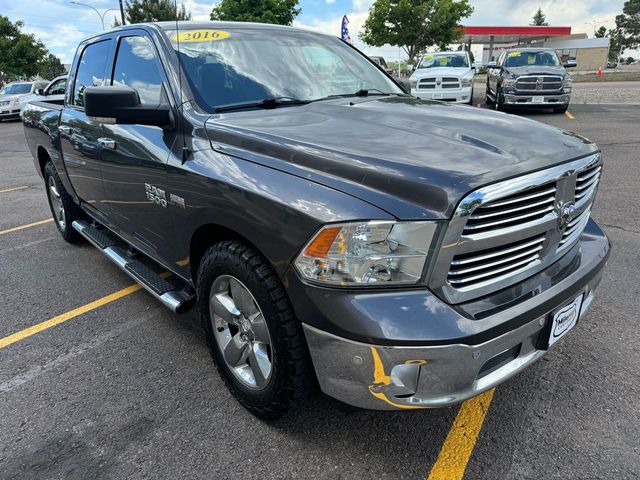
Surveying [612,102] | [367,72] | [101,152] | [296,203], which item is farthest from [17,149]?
[612,102]

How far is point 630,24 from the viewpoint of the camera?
90.9 m

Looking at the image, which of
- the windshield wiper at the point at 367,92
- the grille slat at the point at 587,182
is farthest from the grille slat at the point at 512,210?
the windshield wiper at the point at 367,92

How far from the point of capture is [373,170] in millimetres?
1889

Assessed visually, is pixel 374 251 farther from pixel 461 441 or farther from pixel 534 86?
pixel 534 86

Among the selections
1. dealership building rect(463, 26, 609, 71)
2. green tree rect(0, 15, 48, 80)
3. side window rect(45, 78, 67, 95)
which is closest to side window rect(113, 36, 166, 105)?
side window rect(45, 78, 67, 95)

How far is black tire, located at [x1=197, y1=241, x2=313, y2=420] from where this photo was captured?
78.7 inches

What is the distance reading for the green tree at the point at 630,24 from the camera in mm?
89688

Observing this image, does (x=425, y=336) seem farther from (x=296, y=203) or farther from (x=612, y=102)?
(x=612, y=102)

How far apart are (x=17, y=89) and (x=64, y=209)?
2224 centimetres

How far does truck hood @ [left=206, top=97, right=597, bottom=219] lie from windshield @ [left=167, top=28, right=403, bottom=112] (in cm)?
22

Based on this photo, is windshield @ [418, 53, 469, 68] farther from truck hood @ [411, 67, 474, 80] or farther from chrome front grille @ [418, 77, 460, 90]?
chrome front grille @ [418, 77, 460, 90]

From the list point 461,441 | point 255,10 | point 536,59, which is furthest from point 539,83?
point 255,10

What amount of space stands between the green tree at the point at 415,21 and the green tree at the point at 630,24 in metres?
79.3

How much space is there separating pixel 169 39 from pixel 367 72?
1.44 m
